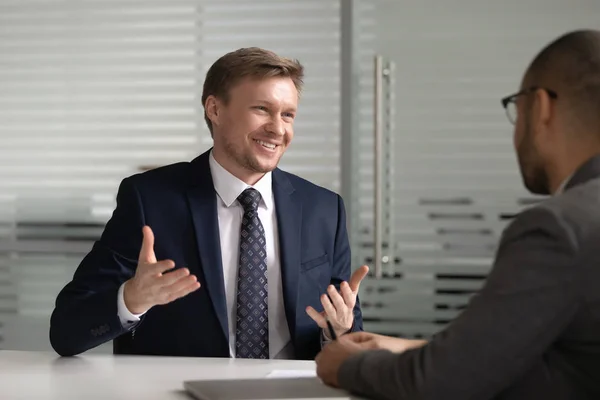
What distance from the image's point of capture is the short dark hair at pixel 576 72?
5.25ft

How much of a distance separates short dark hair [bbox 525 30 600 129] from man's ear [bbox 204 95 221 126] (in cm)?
139

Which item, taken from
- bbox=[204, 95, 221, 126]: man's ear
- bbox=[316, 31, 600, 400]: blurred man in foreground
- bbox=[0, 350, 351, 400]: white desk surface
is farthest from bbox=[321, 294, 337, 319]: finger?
bbox=[204, 95, 221, 126]: man's ear

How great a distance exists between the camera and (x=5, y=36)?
14.8 feet

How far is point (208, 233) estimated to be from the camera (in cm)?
262

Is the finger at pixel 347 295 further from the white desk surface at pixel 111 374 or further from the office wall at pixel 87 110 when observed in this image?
the office wall at pixel 87 110

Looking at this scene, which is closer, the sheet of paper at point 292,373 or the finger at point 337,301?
the sheet of paper at point 292,373

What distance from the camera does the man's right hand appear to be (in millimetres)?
2135

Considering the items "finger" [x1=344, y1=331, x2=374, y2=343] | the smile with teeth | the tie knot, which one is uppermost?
the smile with teeth

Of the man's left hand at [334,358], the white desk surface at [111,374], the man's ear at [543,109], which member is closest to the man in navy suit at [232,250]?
the white desk surface at [111,374]

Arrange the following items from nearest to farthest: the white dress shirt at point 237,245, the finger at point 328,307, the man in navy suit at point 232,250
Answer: the finger at point 328,307, the man in navy suit at point 232,250, the white dress shirt at point 237,245

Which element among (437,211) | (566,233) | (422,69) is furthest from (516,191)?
(566,233)

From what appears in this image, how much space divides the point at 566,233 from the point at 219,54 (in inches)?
122

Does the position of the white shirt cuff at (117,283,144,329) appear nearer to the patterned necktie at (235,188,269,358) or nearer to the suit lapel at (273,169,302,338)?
the patterned necktie at (235,188,269,358)

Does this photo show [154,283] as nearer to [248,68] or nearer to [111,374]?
[111,374]
